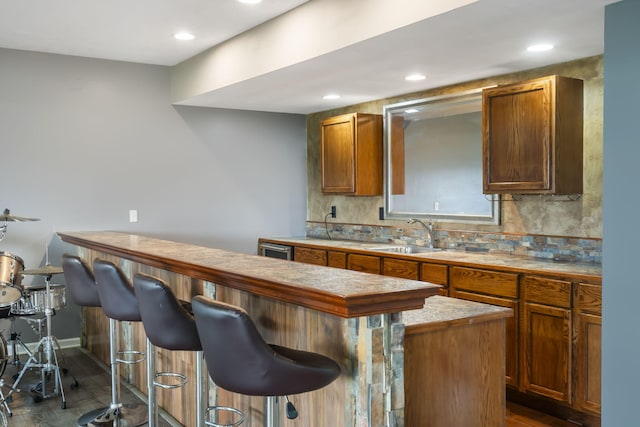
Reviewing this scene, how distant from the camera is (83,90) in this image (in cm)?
529

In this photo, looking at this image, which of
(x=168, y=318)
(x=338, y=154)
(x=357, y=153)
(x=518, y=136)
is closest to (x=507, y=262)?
(x=518, y=136)

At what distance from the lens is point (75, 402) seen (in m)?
3.91

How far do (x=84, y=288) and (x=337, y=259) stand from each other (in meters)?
2.34

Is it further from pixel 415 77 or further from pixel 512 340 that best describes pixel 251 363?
pixel 415 77

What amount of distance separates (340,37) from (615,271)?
6.40 feet

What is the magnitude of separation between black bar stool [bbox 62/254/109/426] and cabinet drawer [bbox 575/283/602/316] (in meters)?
2.81

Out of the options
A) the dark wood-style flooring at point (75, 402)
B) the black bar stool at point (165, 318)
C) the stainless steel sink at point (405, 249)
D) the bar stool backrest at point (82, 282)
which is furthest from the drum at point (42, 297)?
the stainless steel sink at point (405, 249)

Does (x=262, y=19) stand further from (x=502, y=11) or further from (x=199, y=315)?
(x=199, y=315)

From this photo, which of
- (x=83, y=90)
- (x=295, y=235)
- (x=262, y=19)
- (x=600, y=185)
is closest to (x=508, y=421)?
(x=600, y=185)

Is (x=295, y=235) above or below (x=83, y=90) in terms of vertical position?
below

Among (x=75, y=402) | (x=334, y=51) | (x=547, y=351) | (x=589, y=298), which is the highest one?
(x=334, y=51)

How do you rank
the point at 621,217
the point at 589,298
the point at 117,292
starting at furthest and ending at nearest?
the point at 589,298 < the point at 117,292 < the point at 621,217

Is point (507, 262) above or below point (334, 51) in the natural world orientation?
below

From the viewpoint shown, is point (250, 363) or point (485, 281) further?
point (485, 281)
